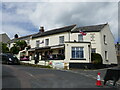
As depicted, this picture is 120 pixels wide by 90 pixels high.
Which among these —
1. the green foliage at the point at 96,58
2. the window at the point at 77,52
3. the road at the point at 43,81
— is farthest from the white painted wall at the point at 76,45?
the road at the point at 43,81

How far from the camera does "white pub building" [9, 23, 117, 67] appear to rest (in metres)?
21.8

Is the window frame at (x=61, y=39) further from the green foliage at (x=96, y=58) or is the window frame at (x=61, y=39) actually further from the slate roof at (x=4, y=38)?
the slate roof at (x=4, y=38)

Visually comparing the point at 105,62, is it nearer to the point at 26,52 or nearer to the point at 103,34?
the point at 103,34

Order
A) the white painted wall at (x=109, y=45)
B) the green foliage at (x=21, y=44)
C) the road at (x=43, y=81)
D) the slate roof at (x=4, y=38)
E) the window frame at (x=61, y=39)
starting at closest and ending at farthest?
the road at (x=43, y=81) → the white painted wall at (x=109, y=45) → the window frame at (x=61, y=39) → the green foliage at (x=21, y=44) → the slate roof at (x=4, y=38)

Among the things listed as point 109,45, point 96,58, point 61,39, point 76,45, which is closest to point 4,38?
point 61,39

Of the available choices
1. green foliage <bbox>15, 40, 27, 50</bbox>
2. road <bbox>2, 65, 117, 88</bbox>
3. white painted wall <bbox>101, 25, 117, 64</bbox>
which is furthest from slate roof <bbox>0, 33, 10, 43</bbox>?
road <bbox>2, 65, 117, 88</bbox>

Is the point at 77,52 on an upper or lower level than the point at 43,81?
upper

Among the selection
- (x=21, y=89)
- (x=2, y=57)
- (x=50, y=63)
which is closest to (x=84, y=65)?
(x=50, y=63)

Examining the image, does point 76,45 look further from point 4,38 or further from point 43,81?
point 4,38

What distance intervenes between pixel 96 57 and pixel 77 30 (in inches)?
289

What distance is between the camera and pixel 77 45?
870 inches

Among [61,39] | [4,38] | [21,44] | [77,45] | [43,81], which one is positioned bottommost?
[43,81]

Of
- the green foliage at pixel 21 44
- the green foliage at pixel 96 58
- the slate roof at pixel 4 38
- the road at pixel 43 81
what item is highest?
the slate roof at pixel 4 38

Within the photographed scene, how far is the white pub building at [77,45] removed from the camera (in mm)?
21844
